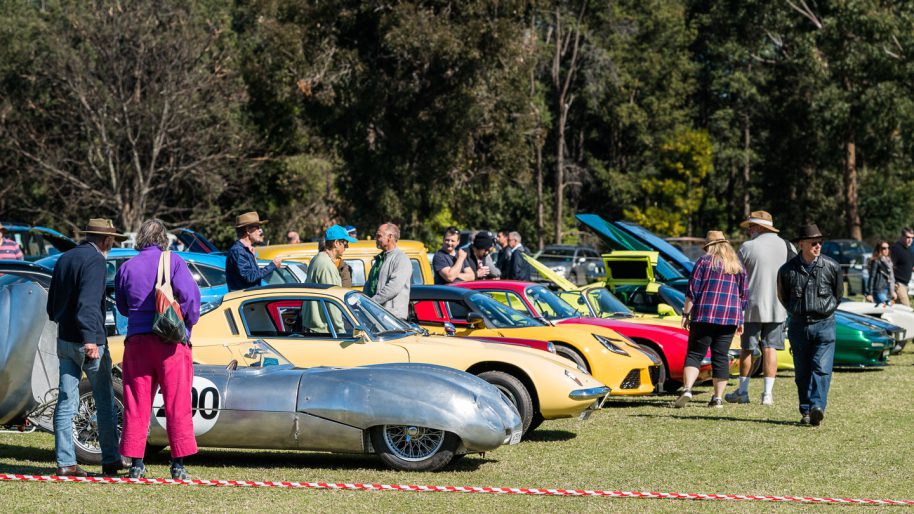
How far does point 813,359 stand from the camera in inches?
436

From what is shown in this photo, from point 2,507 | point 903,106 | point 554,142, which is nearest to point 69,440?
point 2,507

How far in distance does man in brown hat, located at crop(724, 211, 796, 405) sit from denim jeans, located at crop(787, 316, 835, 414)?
153cm

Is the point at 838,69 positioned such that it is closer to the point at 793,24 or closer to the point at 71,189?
the point at 793,24

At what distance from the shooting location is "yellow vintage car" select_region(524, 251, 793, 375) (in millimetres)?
15055

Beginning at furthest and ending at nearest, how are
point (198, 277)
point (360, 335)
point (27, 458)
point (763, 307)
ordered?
point (198, 277), point (763, 307), point (360, 335), point (27, 458)

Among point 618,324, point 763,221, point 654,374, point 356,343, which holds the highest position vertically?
point 763,221

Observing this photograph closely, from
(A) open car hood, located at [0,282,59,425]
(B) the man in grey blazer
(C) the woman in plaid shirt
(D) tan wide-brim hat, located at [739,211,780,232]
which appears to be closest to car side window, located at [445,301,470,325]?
(B) the man in grey blazer

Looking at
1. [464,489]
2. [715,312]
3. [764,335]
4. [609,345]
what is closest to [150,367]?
[464,489]

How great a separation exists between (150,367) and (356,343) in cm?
213

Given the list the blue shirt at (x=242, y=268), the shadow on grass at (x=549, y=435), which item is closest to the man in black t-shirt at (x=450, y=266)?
the blue shirt at (x=242, y=268)

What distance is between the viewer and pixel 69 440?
8.23 metres

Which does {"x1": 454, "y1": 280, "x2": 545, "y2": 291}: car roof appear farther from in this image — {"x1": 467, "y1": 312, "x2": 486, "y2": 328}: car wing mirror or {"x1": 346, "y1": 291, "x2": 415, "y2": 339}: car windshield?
{"x1": 346, "y1": 291, "x2": 415, "y2": 339}: car windshield

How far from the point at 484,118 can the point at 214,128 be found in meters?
9.34

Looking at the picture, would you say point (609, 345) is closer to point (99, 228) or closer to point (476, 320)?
point (476, 320)
